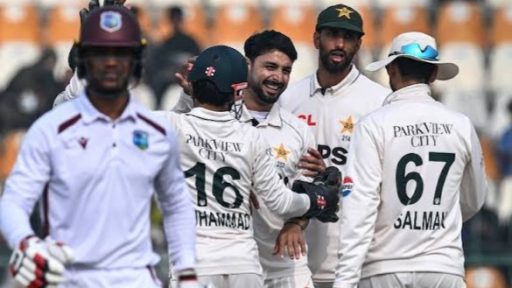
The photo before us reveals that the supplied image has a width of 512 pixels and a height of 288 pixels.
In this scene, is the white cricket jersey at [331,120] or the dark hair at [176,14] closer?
the white cricket jersey at [331,120]

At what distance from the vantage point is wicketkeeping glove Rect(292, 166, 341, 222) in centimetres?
869

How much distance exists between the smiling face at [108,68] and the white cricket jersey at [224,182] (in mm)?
1649

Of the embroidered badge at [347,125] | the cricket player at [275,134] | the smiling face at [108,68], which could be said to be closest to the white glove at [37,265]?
the smiling face at [108,68]

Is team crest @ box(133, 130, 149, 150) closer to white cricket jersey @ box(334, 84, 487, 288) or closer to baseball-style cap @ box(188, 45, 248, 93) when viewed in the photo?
baseball-style cap @ box(188, 45, 248, 93)

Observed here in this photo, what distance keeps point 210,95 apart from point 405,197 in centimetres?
119

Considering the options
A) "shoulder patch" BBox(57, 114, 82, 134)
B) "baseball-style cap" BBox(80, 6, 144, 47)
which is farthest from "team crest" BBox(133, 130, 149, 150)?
"baseball-style cap" BBox(80, 6, 144, 47)

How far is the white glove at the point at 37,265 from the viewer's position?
6.06 meters

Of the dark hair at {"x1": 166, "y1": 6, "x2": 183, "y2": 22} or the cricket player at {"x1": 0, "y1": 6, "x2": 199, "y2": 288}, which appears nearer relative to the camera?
the cricket player at {"x1": 0, "y1": 6, "x2": 199, "y2": 288}

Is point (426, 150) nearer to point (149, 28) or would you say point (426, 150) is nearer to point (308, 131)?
point (308, 131)

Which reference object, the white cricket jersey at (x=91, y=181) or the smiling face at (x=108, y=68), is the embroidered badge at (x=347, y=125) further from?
the smiling face at (x=108, y=68)

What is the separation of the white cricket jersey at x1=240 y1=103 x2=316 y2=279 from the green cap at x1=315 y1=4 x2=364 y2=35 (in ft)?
2.65

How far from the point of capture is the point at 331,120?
31.7 ft

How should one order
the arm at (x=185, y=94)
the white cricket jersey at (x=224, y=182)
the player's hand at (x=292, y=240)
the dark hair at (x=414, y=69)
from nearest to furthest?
the white cricket jersey at (x=224, y=182) → the dark hair at (x=414, y=69) → the player's hand at (x=292, y=240) → the arm at (x=185, y=94)

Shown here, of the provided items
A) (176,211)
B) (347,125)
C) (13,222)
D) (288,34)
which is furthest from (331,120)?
(288,34)
